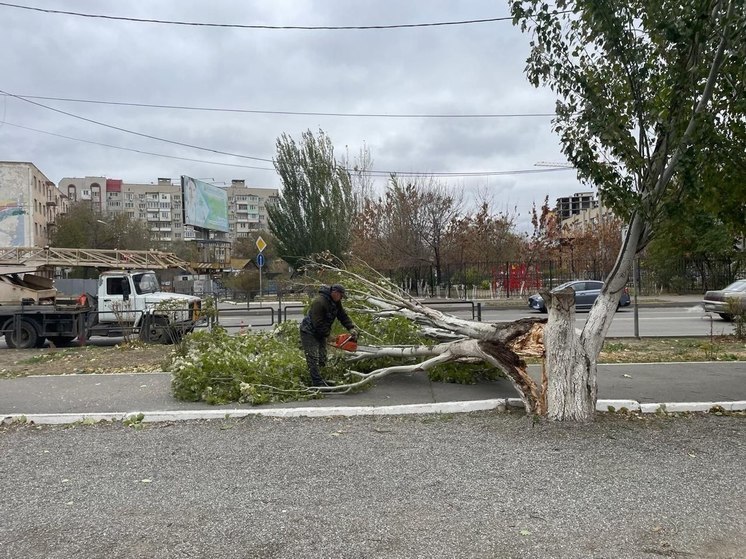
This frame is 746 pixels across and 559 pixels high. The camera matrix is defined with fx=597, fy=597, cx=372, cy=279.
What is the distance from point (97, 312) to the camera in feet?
51.3

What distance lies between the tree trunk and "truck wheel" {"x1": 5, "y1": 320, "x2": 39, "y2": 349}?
1404cm

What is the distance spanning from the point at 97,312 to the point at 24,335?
6.86 ft

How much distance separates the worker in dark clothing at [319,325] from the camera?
8094 mm

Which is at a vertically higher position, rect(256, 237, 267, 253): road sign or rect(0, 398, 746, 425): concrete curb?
rect(256, 237, 267, 253): road sign

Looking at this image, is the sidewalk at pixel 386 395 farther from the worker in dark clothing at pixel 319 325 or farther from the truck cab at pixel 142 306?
the truck cab at pixel 142 306

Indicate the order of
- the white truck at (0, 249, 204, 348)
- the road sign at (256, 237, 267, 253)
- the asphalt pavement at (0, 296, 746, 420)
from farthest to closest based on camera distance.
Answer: the road sign at (256, 237, 267, 253)
the white truck at (0, 249, 204, 348)
the asphalt pavement at (0, 296, 746, 420)

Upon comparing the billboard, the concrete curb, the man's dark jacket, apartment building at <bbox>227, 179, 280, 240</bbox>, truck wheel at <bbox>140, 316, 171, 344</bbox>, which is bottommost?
the concrete curb

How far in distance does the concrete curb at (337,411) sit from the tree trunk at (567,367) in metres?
0.83

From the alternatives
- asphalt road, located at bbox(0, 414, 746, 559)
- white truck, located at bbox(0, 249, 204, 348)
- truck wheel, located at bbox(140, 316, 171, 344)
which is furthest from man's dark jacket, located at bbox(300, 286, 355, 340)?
truck wheel, located at bbox(140, 316, 171, 344)

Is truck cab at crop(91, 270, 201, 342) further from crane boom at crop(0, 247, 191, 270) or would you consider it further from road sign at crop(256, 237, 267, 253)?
road sign at crop(256, 237, 267, 253)

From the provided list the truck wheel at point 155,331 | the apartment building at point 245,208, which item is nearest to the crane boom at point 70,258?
the truck wheel at point 155,331

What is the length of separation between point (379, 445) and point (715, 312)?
17429 millimetres

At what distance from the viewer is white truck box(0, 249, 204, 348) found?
15.0 meters

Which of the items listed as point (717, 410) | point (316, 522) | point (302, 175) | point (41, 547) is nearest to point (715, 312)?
point (717, 410)
